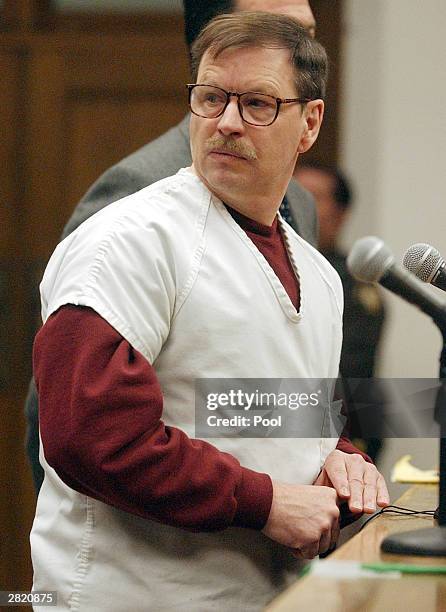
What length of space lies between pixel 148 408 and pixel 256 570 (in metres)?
0.27

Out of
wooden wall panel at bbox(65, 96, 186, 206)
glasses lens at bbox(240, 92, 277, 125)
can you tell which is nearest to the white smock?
glasses lens at bbox(240, 92, 277, 125)

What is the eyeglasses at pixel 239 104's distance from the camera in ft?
4.64

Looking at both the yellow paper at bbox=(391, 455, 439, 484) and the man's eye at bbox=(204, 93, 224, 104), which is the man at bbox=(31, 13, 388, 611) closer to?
the man's eye at bbox=(204, 93, 224, 104)

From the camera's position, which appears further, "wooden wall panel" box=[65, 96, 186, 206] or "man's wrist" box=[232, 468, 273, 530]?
"wooden wall panel" box=[65, 96, 186, 206]

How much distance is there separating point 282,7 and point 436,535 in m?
0.90

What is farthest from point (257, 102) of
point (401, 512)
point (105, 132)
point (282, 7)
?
point (105, 132)

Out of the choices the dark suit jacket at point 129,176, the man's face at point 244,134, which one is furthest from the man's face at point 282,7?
the man's face at point 244,134

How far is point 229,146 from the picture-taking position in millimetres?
1408

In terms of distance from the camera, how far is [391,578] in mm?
1135

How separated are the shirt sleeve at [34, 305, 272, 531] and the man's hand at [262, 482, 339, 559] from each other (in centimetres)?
6

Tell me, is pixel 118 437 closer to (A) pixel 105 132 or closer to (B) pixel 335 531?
(B) pixel 335 531

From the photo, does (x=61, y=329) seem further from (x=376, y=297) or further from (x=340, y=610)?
(x=376, y=297)

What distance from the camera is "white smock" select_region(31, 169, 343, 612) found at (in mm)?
1292

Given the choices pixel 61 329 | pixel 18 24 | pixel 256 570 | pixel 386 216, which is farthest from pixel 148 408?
pixel 18 24
